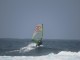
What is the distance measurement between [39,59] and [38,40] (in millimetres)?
58128

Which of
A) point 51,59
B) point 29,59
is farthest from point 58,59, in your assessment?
point 29,59

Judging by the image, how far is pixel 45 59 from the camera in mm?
38188

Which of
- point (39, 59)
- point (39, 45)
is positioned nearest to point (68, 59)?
point (39, 59)

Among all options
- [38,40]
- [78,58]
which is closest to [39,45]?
[38,40]

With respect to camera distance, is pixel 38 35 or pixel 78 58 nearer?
pixel 78 58

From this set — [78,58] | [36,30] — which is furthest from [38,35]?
[78,58]

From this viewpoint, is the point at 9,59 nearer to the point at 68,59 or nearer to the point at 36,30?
the point at 68,59

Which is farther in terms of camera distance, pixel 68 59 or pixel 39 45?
pixel 39 45

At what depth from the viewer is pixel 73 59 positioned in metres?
38.0

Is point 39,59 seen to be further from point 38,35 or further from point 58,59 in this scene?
point 38,35

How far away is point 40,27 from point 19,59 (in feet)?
A: 197

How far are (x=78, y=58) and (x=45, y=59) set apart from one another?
4606 mm

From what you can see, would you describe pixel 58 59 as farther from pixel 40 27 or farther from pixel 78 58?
pixel 40 27

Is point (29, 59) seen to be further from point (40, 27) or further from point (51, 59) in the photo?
point (40, 27)
